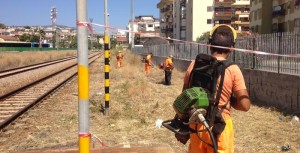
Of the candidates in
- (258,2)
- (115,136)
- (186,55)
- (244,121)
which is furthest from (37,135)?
(258,2)

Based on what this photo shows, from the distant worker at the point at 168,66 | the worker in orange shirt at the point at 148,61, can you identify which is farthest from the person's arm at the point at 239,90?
the worker in orange shirt at the point at 148,61

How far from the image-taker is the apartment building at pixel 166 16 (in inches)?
3588

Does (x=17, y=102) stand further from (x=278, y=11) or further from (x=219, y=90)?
(x=278, y=11)

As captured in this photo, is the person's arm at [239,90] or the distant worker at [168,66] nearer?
the person's arm at [239,90]

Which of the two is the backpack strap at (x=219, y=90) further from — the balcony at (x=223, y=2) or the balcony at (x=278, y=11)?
the balcony at (x=223, y=2)

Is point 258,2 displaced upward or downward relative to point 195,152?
upward

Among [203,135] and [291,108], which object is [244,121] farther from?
[203,135]

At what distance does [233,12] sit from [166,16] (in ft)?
93.5

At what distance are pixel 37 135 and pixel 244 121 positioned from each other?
452 centimetres

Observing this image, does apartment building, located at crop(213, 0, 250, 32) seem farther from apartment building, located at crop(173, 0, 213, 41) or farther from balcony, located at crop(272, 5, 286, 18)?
balcony, located at crop(272, 5, 286, 18)

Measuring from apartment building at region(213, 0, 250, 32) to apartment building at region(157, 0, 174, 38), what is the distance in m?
18.3

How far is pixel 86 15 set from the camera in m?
2.62

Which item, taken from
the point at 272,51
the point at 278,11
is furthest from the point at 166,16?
the point at 272,51

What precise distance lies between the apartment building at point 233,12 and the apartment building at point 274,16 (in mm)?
15398
